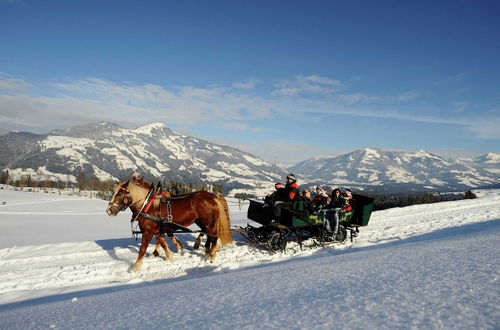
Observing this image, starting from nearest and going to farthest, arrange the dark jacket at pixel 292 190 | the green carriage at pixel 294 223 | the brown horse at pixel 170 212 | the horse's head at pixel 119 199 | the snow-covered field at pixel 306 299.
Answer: the snow-covered field at pixel 306 299
the horse's head at pixel 119 199
the brown horse at pixel 170 212
the green carriage at pixel 294 223
the dark jacket at pixel 292 190

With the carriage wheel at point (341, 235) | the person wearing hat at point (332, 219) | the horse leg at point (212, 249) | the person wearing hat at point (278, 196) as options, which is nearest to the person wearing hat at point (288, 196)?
the person wearing hat at point (278, 196)

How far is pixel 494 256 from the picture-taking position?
447 centimetres

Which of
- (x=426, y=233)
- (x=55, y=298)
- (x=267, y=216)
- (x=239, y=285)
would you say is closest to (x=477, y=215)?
(x=426, y=233)

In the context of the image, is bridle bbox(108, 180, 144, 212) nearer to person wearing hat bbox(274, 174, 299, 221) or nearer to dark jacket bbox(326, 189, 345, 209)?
person wearing hat bbox(274, 174, 299, 221)

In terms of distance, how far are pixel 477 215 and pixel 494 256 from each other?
1591 centimetres

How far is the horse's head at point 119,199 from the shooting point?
887 centimetres

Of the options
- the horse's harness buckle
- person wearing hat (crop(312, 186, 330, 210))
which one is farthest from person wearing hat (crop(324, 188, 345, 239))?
the horse's harness buckle

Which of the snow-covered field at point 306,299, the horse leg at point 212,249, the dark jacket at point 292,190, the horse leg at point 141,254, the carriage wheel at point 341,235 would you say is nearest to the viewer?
the snow-covered field at point 306,299

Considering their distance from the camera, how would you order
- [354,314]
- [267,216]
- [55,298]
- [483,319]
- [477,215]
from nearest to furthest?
1. [483,319]
2. [354,314]
3. [55,298]
4. [267,216]
5. [477,215]

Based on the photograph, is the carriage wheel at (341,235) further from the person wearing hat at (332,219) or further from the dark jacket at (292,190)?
the dark jacket at (292,190)

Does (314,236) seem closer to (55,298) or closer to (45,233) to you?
(55,298)

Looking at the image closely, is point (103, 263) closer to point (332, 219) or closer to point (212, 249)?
point (212, 249)

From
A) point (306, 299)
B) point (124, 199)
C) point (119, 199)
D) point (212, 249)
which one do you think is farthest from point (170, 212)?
point (306, 299)

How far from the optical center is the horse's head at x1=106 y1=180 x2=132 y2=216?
8867mm
